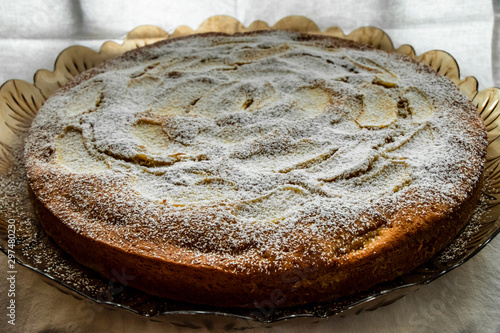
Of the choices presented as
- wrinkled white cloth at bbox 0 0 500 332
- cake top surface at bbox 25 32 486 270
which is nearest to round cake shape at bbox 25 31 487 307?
cake top surface at bbox 25 32 486 270

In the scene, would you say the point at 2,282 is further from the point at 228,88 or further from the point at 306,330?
the point at 228,88

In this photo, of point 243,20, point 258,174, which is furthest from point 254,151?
point 243,20

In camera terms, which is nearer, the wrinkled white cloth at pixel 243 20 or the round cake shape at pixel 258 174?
the round cake shape at pixel 258 174

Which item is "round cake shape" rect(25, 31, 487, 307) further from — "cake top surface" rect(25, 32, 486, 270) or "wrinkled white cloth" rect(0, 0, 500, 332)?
"wrinkled white cloth" rect(0, 0, 500, 332)

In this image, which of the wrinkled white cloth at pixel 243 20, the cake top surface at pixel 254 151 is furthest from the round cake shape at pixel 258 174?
the wrinkled white cloth at pixel 243 20

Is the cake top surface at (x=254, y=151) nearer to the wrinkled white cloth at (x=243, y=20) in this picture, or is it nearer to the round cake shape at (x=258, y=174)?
the round cake shape at (x=258, y=174)

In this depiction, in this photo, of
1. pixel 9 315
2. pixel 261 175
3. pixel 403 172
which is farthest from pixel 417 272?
pixel 9 315

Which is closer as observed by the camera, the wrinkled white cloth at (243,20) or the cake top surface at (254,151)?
the cake top surface at (254,151)
